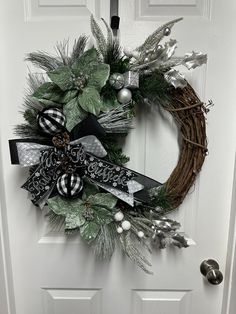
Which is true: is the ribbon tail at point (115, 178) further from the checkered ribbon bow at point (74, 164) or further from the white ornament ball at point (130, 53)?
the white ornament ball at point (130, 53)

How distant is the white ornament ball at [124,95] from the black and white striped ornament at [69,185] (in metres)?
0.23

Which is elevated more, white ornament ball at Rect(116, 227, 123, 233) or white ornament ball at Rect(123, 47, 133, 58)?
white ornament ball at Rect(123, 47, 133, 58)

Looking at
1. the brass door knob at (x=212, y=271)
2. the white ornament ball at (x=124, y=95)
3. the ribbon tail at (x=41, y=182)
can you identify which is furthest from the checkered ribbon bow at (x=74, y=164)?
the brass door knob at (x=212, y=271)

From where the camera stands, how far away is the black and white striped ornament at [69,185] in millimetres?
818

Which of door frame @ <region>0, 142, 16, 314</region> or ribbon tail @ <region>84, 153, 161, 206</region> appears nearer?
ribbon tail @ <region>84, 153, 161, 206</region>

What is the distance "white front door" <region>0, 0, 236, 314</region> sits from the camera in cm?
88

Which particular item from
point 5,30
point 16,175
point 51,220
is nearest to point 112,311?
point 51,220

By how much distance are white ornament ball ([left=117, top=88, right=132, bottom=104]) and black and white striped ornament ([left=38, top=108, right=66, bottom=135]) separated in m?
0.16

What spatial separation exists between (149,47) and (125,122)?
201 mm

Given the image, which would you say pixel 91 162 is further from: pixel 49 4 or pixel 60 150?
pixel 49 4

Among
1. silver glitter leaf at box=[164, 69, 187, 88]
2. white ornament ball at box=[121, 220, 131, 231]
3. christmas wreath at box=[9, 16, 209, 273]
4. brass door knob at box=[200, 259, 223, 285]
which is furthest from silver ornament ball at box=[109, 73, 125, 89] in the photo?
brass door knob at box=[200, 259, 223, 285]

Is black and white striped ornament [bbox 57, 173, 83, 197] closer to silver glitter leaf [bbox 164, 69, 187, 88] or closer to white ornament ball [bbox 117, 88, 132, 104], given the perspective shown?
white ornament ball [bbox 117, 88, 132, 104]

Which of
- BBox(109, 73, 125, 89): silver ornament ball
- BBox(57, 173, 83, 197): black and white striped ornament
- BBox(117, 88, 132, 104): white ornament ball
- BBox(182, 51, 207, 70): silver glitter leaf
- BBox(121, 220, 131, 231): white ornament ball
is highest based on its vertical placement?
BBox(182, 51, 207, 70): silver glitter leaf

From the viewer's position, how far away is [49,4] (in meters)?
0.88
